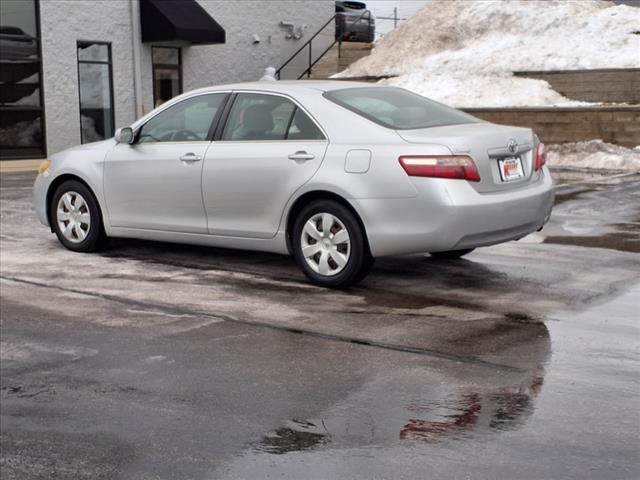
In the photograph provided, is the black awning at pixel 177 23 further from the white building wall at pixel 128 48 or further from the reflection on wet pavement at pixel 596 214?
the reflection on wet pavement at pixel 596 214

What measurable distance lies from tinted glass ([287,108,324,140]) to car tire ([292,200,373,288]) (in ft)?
1.86

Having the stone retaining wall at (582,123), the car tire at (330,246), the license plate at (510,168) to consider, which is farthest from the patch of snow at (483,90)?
the car tire at (330,246)

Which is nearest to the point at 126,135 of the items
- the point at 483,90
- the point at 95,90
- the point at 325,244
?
the point at 325,244

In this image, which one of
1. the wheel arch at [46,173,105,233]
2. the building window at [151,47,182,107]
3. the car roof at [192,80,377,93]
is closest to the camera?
the car roof at [192,80,377,93]

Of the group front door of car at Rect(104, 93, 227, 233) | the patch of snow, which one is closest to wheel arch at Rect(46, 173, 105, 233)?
front door of car at Rect(104, 93, 227, 233)

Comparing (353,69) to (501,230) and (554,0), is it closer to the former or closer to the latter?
(554,0)

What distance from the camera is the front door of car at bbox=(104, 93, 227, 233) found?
8.80 meters

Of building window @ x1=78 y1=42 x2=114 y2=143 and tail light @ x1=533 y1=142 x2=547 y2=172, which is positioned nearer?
tail light @ x1=533 y1=142 x2=547 y2=172

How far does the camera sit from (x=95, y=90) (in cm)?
2641

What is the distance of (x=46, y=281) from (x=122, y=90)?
1910cm

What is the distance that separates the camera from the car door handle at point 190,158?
8.73 m

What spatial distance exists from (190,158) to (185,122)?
53cm

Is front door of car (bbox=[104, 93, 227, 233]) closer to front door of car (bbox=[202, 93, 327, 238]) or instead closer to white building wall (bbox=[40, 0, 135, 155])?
front door of car (bbox=[202, 93, 327, 238])

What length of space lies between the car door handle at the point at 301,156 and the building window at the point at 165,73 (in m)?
20.5
